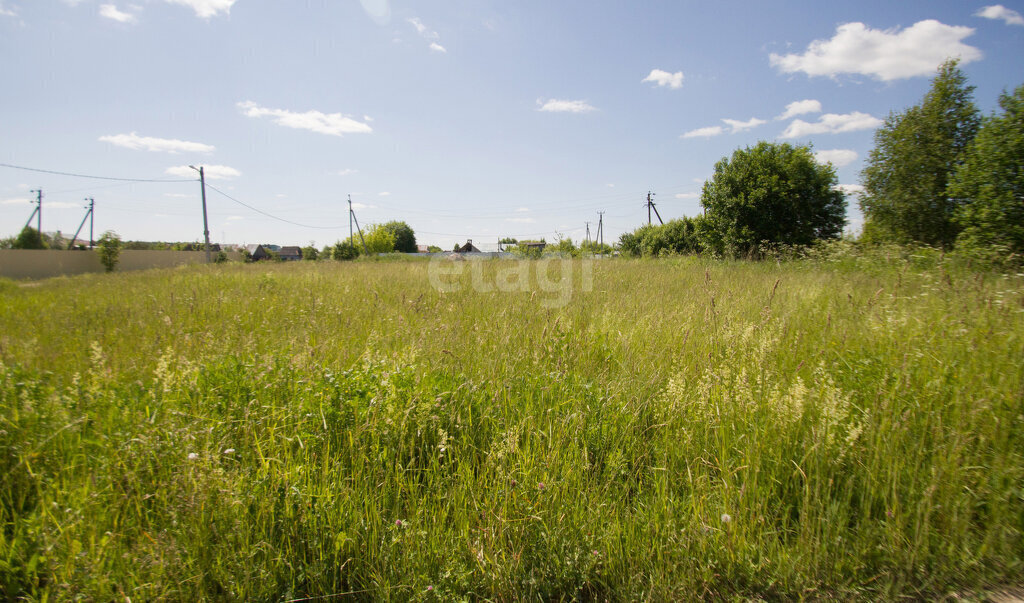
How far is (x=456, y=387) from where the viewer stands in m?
2.47

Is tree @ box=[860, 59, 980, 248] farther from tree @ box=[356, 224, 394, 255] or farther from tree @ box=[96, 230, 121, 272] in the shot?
tree @ box=[356, 224, 394, 255]

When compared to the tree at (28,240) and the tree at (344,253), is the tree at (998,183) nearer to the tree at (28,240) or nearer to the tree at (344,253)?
the tree at (344,253)

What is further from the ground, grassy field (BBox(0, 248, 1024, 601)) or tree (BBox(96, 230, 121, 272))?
tree (BBox(96, 230, 121, 272))

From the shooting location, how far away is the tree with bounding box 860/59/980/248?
10891 millimetres

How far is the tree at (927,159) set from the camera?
429 inches

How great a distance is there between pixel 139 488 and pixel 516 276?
295 inches

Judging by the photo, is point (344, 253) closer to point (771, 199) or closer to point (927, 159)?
point (771, 199)

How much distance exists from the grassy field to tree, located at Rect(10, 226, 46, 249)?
157ft

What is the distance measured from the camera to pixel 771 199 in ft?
55.8

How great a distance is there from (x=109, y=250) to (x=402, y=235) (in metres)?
43.9

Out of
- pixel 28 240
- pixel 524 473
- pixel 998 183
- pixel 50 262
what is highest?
pixel 28 240

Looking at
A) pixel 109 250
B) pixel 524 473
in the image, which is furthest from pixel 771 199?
pixel 109 250

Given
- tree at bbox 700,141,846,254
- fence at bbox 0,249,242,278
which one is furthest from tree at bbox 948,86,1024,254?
fence at bbox 0,249,242,278

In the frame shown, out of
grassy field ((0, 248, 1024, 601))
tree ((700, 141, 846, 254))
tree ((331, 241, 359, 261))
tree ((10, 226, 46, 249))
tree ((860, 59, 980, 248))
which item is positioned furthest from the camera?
tree ((331, 241, 359, 261))
